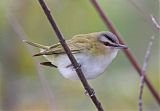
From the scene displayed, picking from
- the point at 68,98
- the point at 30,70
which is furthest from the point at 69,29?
the point at 68,98

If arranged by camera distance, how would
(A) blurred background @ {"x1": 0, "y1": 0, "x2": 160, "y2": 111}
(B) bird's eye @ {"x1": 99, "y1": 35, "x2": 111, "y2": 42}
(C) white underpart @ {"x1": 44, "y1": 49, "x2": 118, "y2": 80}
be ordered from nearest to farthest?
(C) white underpart @ {"x1": 44, "y1": 49, "x2": 118, "y2": 80}
(B) bird's eye @ {"x1": 99, "y1": 35, "x2": 111, "y2": 42}
(A) blurred background @ {"x1": 0, "y1": 0, "x2": 160, "y2": 111}

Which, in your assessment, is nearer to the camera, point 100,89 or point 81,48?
point 81,48

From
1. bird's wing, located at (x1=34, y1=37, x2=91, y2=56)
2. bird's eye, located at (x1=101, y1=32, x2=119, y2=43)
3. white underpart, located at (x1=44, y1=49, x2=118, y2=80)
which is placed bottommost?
white underpart, located at (x1=44, y1=49, x2=118, y2=80)

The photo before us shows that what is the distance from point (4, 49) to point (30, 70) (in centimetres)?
28

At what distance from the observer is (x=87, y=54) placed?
98.9 inches

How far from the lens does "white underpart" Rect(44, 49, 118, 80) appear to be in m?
2.47

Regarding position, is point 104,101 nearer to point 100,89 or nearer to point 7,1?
point 100,89

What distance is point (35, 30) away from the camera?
3703mm

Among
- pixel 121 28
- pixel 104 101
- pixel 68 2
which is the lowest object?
pixel 104 101

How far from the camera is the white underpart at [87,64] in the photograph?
97.4 inches

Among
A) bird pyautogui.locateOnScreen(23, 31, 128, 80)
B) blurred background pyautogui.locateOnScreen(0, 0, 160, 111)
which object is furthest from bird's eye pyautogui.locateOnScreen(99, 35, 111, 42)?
blurred background pyautogui.locateOnScreen(0, 0, 160, 111)

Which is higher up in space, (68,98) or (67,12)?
(67,12)

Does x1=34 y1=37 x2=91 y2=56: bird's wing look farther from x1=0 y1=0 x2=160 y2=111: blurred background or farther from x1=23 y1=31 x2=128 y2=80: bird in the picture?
x1=0 y1=0 x2=160 y2=111: blurred background

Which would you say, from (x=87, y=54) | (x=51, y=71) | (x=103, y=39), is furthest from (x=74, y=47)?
(x=51, y=71)
